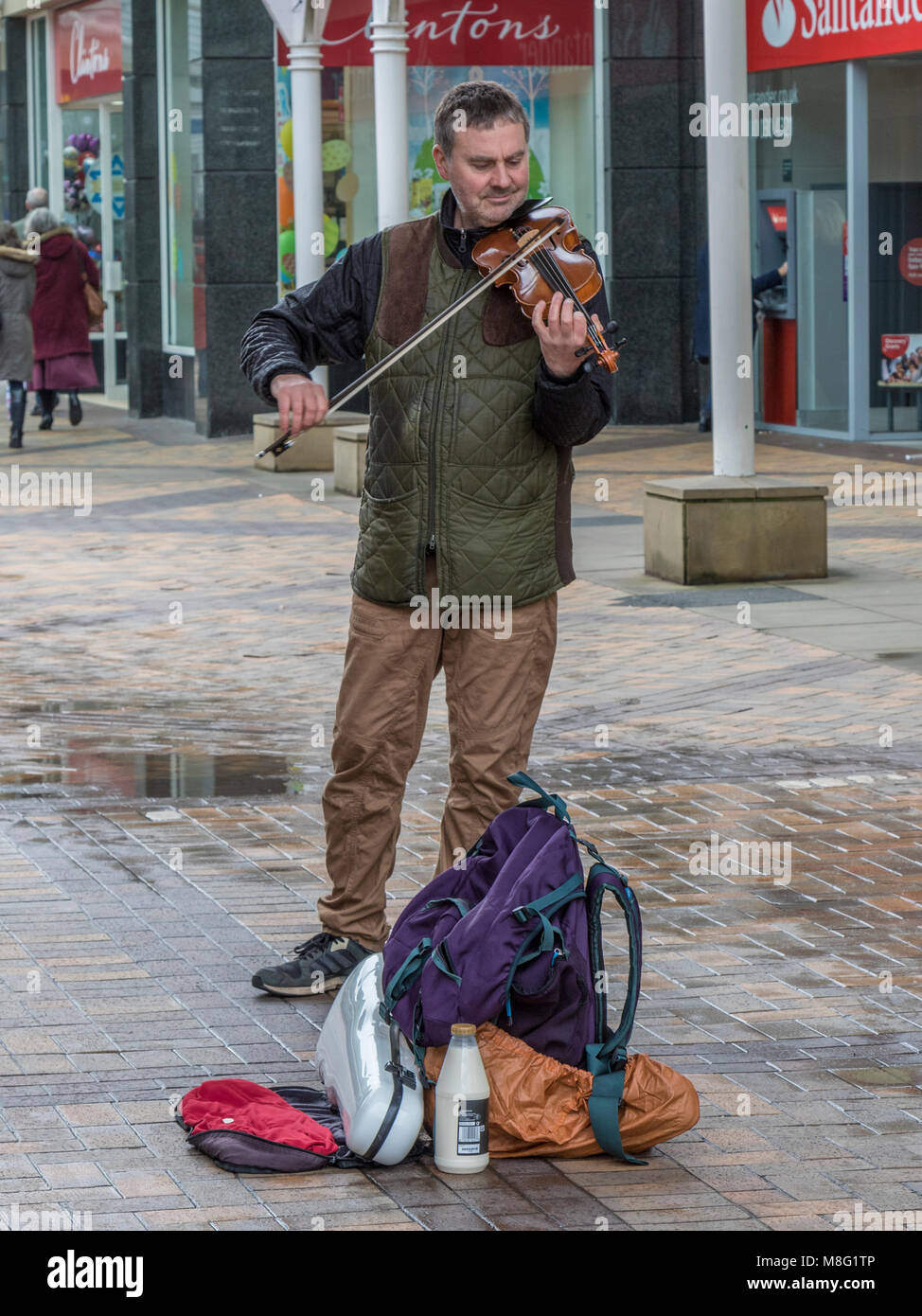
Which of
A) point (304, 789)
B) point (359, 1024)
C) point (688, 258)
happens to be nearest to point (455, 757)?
point (359, 1024)

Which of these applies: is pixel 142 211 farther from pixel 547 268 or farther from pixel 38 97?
pixel 547 268

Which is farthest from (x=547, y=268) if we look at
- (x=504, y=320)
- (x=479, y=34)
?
(x=479, y=34)

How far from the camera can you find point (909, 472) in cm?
1585

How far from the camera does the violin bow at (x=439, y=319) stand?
15.2ft

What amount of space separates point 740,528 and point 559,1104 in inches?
288

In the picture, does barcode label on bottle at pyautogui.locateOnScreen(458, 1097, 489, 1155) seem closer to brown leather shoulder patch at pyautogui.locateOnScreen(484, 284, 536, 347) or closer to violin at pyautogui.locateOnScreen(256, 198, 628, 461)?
violin at pyautogui.locateOnScreen(256, 198, 628, 461)

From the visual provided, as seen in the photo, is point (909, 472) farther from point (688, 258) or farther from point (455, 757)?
point (455, 757)

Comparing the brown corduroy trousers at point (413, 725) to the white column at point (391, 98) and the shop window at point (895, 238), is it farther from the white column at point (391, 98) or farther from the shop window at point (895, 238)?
the shop window at point (895, 238)

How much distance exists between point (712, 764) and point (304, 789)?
1391 millimetres

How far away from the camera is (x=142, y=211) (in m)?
22.7

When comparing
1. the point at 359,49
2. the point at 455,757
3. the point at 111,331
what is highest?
the point at 359,49
